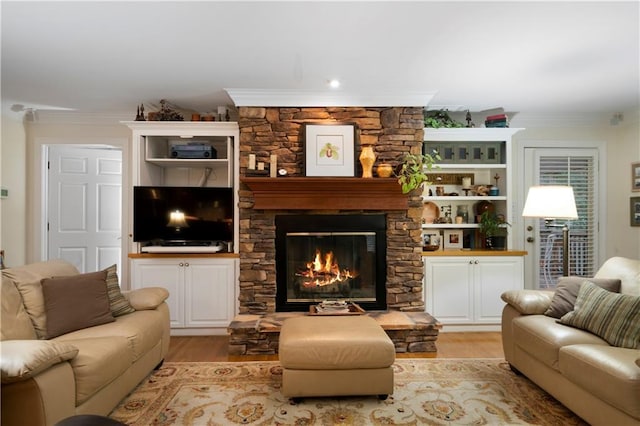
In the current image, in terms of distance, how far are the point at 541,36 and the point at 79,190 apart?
4.87 m

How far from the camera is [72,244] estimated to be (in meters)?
4.30

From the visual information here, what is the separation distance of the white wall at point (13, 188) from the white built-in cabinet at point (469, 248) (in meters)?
4.52

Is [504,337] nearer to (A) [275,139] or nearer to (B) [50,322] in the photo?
(A) [275,139]

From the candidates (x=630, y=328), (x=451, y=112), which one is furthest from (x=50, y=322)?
(x=451, y=112)

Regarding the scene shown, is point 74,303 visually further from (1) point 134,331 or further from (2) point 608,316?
(2) point 608,316

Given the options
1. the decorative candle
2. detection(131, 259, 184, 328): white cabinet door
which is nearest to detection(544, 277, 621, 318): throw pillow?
the decorative candle

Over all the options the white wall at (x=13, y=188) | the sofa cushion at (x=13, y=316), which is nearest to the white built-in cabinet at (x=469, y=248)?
the sofa cushion at (x=13, y=316)

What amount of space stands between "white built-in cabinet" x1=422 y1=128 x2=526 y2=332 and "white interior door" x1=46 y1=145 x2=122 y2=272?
12.5ft

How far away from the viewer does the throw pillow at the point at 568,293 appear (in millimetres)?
2443

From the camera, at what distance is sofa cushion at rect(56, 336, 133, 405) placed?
5.92 ft

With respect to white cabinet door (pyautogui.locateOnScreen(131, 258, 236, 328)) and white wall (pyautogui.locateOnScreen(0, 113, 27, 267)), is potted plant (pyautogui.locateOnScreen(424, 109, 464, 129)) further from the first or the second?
white wall (pyautogui.locateOnScreen(0, 113, 27, 267))

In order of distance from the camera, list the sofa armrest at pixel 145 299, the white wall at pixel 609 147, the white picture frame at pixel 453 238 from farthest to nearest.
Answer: the white wall at pixel 609 147 → the white picture frame at pixel 453 238 → the sofa armrest at pixel 145 299

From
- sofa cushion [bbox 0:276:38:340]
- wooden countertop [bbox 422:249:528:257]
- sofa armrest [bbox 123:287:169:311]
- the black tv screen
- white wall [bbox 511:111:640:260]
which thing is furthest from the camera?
white wall [bbox 511:111:640:260]

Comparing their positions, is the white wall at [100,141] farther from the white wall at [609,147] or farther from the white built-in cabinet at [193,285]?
the white built-in cabinet at [193,285]
